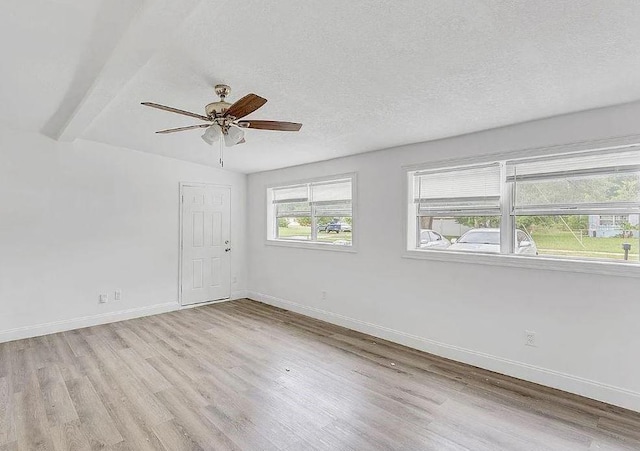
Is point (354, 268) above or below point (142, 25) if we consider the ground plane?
below

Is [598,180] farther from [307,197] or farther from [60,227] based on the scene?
[60,227]

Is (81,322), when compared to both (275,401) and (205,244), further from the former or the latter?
(275,401)

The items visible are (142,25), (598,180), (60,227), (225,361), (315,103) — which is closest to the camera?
(142,25)

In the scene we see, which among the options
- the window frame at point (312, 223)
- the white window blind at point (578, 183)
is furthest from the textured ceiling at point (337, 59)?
the window frame at point (312, 223)

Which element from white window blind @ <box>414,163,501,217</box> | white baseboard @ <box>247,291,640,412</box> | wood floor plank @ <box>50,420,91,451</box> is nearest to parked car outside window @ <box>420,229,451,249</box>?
white window blind @ <box>414,163,501,217</box>

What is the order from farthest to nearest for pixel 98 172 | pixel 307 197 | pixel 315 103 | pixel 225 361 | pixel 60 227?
1. pixel 307 197
2. pixel 98 172
3. pixel 60 227
4. pixel 225 361
5. pixel 315 103

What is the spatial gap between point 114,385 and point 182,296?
8.75 ft

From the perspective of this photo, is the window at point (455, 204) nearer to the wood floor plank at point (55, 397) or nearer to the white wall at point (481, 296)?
the white wall at point (481, 296)

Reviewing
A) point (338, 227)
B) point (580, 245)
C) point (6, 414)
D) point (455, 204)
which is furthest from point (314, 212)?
point (6, 414)

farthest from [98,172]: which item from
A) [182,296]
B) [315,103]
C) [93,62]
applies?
[315,103]

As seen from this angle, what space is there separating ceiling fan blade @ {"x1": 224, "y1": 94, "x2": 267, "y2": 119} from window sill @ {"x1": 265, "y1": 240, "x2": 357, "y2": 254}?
8.36 ft

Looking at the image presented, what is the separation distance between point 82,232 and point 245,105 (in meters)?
3.72

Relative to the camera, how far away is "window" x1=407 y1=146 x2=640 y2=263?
9.10ft

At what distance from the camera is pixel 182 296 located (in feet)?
18.6
